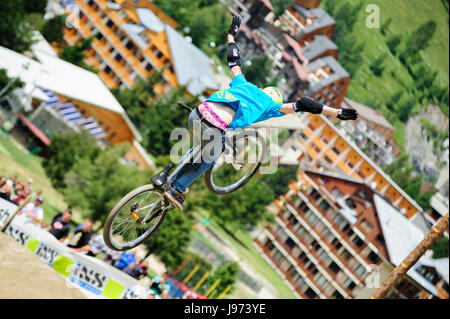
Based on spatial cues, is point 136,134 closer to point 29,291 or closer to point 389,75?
point 389,75

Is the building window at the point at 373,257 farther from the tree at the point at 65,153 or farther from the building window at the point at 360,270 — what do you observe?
the tree at the point at 65,153

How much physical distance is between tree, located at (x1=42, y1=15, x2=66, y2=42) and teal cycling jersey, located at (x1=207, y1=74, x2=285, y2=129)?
58.4 meters

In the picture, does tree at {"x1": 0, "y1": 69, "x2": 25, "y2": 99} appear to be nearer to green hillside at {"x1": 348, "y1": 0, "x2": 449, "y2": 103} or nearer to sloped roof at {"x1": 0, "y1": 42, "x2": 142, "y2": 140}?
sloped roof at {"x1": 0, "y1": 42, "x2": 142, "y2": 140}

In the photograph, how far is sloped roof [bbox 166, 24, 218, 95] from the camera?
67500 mm

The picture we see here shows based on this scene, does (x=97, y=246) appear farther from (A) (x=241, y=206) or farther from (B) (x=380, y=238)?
(A) (x=241, y=206)

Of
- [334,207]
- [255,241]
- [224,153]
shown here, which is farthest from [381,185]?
[224,153]

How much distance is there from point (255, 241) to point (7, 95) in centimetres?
4051

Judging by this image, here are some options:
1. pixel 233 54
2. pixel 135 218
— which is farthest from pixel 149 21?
pixel 135 218

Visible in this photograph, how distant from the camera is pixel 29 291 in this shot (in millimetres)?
10062

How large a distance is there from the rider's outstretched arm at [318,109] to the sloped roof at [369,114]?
74810 mm

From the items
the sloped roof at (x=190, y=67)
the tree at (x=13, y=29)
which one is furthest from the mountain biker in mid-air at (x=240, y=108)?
the sloped roof at (x=190, y=67)

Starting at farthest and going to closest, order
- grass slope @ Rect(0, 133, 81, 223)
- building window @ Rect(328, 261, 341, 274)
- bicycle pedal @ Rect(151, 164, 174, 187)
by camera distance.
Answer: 1. building window @ Rect(328, 261, 341, 274)
2. grass slope @ Rect(0, 133, 81, 223)
3. bicycle pedal @ Rect(151, 164, 174, 187)

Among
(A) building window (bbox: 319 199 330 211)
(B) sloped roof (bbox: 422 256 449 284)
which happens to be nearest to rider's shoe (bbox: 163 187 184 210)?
(B) sloped roof (bbox: 422 256 449 284)
